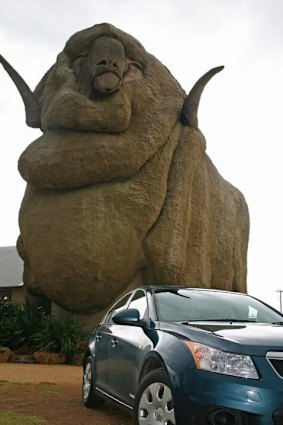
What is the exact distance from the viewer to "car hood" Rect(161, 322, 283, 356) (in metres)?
3.53

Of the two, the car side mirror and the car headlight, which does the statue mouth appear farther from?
the car headlight

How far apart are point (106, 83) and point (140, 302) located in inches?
318

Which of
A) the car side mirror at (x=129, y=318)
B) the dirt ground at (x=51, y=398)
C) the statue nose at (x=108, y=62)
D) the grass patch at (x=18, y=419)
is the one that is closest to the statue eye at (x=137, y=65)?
the statue nose at (x=108, y=62)

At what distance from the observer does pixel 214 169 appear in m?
15.0

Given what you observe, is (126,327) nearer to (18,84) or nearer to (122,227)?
(122,227)

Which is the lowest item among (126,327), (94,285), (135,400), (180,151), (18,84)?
(135,400)

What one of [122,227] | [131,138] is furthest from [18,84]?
[122,227]

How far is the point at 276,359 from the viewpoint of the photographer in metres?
3.47

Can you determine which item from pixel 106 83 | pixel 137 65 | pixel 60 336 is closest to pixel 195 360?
pixel 60 336

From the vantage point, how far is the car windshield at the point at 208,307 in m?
4.71

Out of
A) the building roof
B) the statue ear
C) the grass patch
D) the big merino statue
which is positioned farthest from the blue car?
the building roof

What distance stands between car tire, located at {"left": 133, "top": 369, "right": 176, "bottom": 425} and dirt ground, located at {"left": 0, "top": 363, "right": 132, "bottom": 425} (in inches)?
51.8

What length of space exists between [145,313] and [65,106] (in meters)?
8.30

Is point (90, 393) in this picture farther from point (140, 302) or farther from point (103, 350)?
point (140, 302)
